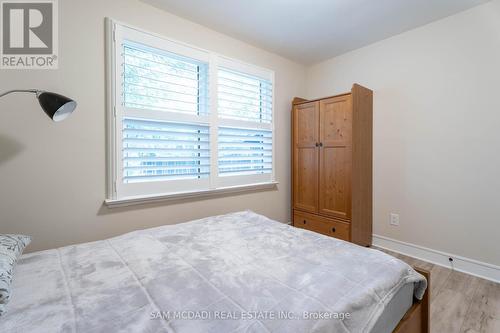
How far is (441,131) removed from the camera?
7.56 feet

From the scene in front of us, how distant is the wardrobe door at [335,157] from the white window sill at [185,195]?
655mm

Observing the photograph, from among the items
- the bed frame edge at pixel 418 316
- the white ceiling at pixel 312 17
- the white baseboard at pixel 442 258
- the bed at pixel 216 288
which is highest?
the white ceiling at pixel 312 17

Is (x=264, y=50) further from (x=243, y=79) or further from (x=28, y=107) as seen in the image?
(x=28, y=107)

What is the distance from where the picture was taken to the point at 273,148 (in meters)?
3.03

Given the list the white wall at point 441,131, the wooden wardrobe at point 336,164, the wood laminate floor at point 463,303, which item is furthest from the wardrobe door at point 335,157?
the wood laminate floor at point 463,303

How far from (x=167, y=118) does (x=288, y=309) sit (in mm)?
1833

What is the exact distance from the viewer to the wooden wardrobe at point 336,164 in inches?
99.5

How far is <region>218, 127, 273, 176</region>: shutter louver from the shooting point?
8.41 ft

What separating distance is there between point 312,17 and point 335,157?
1.43 meters

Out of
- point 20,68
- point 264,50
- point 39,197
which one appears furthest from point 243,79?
point 39,197

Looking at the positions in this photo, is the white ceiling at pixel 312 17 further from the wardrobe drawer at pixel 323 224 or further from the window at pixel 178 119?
the wardrobe drawer at pixel 323 224

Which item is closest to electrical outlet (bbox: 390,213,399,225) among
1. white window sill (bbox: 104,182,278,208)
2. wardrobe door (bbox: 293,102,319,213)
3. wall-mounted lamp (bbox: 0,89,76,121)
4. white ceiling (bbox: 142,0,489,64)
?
wardrobe door (bbox: 293,102,319,213)

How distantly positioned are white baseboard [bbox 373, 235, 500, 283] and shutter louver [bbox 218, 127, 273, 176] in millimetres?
1606

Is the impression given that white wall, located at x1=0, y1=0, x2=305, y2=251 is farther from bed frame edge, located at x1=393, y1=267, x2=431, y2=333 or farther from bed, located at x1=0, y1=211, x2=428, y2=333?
bed frame edge, located at x1=393, y1=267, x2=431, y2=333
